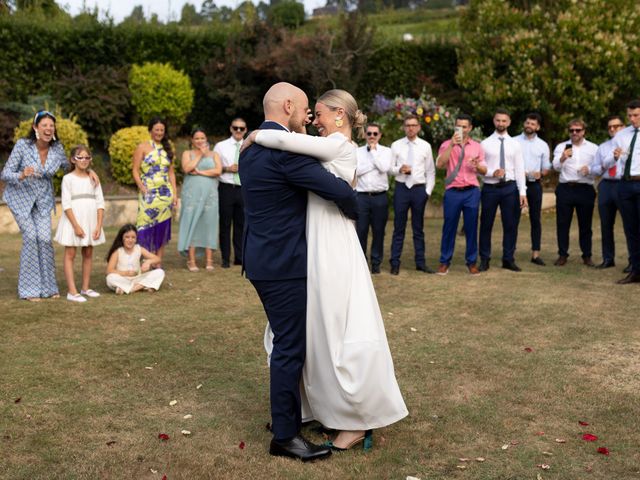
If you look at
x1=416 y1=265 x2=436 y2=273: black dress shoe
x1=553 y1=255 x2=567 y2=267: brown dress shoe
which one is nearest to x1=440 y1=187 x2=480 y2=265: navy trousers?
x1=416 y1=265 x2=436 y2=273: black dress shoe

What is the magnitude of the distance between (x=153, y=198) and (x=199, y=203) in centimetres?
79

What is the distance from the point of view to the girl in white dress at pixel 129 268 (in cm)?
902

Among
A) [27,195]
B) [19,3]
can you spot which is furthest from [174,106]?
[27,195]

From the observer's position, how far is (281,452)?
4.48 meters

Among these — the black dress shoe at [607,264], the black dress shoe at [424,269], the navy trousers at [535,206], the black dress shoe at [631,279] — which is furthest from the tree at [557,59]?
the black dress shoe at [631,279]

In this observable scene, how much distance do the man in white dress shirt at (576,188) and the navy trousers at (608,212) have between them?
0.24 m

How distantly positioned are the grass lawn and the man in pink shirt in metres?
1.03

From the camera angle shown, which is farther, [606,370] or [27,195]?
[27,195]

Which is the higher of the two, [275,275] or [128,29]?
[128,29]

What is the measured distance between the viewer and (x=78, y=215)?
8.57 meters

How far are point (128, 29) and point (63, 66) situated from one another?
184 cm

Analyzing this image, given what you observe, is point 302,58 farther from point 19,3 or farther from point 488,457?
point 488,457

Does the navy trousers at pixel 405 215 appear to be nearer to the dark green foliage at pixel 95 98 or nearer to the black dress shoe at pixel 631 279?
the black dress shoe at pixel 631 279

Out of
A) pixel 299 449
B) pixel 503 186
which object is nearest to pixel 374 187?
pixel 503 186
